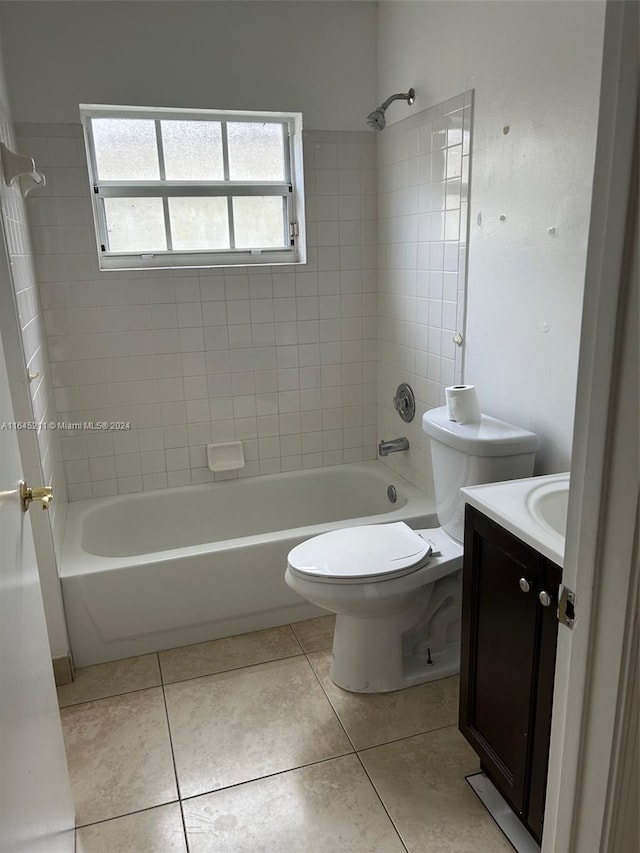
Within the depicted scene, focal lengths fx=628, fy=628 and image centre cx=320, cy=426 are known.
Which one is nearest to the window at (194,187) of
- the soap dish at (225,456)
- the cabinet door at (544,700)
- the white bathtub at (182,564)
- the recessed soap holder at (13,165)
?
the recessed soap holder at (13,165)

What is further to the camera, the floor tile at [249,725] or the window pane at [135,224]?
the window pane at [135,224]

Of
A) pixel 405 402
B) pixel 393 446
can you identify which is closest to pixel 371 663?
pixel 393 446

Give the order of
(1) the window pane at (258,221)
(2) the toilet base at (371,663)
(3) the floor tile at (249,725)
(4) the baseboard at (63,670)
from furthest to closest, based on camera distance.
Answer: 1. (1) the window pane at (258,221)
2. (4) the baseboard at (63,670)
3. (2) the toilet base at (371,663)
4. (3) the floor tile at (249,725)

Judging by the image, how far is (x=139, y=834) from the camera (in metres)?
1.59

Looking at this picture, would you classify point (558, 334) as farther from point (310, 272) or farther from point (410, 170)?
point (310, 272)

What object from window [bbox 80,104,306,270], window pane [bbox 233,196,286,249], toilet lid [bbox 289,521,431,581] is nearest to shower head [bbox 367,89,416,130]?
window [bbox 80,104,306,270]

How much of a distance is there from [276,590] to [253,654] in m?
0.25

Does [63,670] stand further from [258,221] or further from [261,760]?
[258,221]

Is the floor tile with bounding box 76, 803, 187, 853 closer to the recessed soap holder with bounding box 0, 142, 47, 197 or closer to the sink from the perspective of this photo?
the sink

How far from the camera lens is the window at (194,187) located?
8.64 feet

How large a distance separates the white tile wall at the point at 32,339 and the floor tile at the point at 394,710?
1.12 meters

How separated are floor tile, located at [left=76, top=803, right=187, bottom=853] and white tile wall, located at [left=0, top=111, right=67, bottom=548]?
2.77ft

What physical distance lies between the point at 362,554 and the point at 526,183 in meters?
1.23

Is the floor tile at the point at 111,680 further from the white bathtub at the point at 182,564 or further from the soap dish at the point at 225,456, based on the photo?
the soap dish at the point at 225,456
